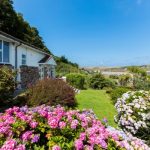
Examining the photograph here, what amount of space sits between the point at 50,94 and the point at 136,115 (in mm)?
4876

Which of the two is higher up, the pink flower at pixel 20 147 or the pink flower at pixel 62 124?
the pink flower at pixel 62 124

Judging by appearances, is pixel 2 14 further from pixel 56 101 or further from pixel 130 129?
pixel 130 129

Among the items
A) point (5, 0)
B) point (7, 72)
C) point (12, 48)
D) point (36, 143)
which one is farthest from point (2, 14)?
point (36, 143)

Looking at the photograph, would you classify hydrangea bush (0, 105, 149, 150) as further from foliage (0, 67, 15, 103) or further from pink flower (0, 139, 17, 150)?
foliage (0, 67, 15, 103)

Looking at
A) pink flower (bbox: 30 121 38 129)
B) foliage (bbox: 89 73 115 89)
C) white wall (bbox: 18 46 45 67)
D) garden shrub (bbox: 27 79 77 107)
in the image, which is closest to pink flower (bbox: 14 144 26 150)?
pink flower (bbox: 30 121 38 129)

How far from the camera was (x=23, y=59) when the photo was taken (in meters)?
23.2

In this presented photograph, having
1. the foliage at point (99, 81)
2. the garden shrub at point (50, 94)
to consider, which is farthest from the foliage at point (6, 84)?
the foliage at point (99, 81)

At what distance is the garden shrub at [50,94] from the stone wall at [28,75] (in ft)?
30.6

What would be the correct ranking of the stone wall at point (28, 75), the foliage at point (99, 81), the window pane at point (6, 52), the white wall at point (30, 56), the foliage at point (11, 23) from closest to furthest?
the window pane at point (6, 52)
the white wall at point (30, 56)
the stone wall at point (28, 75)
the foliage at point (99, 81)
the foliage at point (11, 23)

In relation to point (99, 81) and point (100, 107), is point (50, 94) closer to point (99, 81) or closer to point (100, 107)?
point (100, 107)

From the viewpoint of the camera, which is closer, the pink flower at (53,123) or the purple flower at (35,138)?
the purple flower at (35,138)

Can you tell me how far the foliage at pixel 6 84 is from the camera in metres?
11.7

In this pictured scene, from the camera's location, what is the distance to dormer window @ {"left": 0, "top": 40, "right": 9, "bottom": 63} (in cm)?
1895

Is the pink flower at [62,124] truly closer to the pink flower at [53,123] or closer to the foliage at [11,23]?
the pink flower at [53,123]
